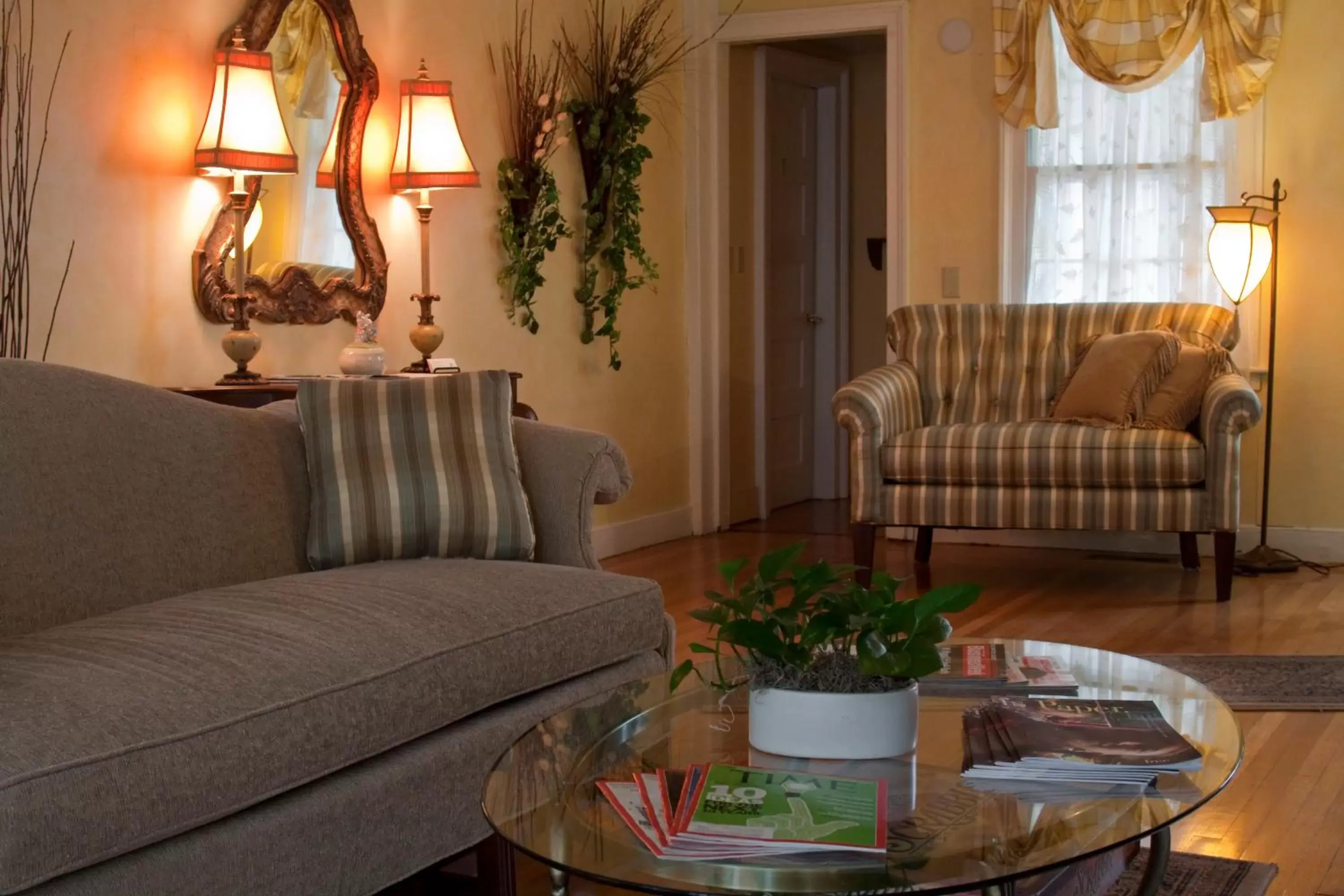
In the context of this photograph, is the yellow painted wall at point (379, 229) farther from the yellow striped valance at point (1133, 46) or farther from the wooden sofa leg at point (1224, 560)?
the wooden sofa leg at point (1224, 560)

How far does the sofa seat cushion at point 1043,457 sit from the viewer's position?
462 centimetres

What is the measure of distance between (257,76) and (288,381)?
2.47ft

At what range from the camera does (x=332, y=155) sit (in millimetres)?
4340

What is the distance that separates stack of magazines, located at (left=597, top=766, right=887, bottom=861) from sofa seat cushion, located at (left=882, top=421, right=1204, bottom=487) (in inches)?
127

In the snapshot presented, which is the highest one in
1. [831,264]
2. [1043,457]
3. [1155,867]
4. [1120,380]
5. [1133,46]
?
[1133,46]

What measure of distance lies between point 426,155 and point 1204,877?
9.92 ft

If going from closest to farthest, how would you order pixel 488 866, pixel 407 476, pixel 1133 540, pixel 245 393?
pixel 488 866 < pixel 407 476 < pixel 245 393 < pixel 1133 540

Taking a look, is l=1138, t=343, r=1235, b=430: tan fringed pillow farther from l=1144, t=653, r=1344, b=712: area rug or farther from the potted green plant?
the potted green plant

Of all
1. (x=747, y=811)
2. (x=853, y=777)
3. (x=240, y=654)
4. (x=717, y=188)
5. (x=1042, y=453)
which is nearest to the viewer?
(x=747, y=811)

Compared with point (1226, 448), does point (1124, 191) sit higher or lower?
higher

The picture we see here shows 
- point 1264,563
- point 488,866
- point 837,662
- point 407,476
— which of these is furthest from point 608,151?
point 837,662

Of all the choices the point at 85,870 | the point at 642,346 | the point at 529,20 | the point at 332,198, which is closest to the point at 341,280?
the point at 332,198

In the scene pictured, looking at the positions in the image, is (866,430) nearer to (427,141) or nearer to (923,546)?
(923,546)

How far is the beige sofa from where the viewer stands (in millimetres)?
1755
